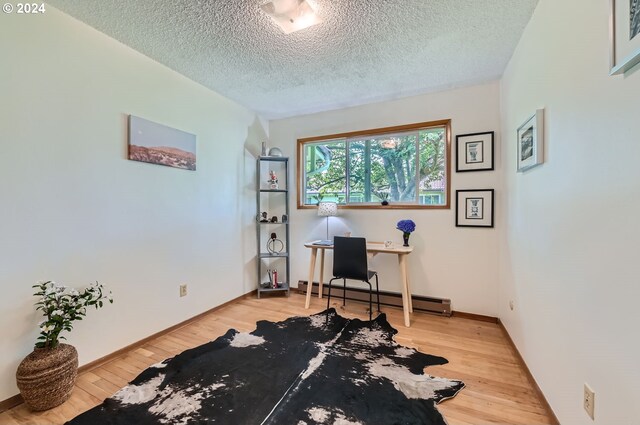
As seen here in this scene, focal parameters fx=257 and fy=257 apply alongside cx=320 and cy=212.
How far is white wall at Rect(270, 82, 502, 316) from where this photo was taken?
275 cm

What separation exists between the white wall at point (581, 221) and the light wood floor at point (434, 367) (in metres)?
0.21

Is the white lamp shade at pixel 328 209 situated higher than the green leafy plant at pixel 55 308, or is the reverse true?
the white lamp shade at pixel 328 209

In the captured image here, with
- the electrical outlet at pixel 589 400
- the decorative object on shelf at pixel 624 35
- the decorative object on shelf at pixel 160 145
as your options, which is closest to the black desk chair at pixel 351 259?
the electrical outlet at pixel 589 400

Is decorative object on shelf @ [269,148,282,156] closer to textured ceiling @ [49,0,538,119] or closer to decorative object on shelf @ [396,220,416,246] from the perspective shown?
textured ceiling @ [49,0,538,119]

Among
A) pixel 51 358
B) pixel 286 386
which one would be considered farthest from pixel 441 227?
pixel 51 358

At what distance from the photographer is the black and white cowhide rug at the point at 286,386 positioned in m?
1.46

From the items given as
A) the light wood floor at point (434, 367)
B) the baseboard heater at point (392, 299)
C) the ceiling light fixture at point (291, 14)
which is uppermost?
the ceiling light fixture at point (291, 14)

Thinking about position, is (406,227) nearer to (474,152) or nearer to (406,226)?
(406,226)

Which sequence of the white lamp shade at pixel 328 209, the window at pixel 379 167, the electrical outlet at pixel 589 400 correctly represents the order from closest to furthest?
the electrical outlet at pixel 589 400 → the window at pixel 379 167 → the white lamp shade at pixel 328 209

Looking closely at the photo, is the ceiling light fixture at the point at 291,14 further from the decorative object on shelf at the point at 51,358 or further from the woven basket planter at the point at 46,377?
the woven basket planter at the point at 46,377

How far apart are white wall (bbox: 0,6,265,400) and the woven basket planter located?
187 millimetres

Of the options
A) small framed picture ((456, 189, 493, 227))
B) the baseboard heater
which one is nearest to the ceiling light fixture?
small framed picture ((456, 189, 493, 227))

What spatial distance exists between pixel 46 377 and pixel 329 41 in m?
2.92

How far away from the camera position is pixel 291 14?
5.46 feet
